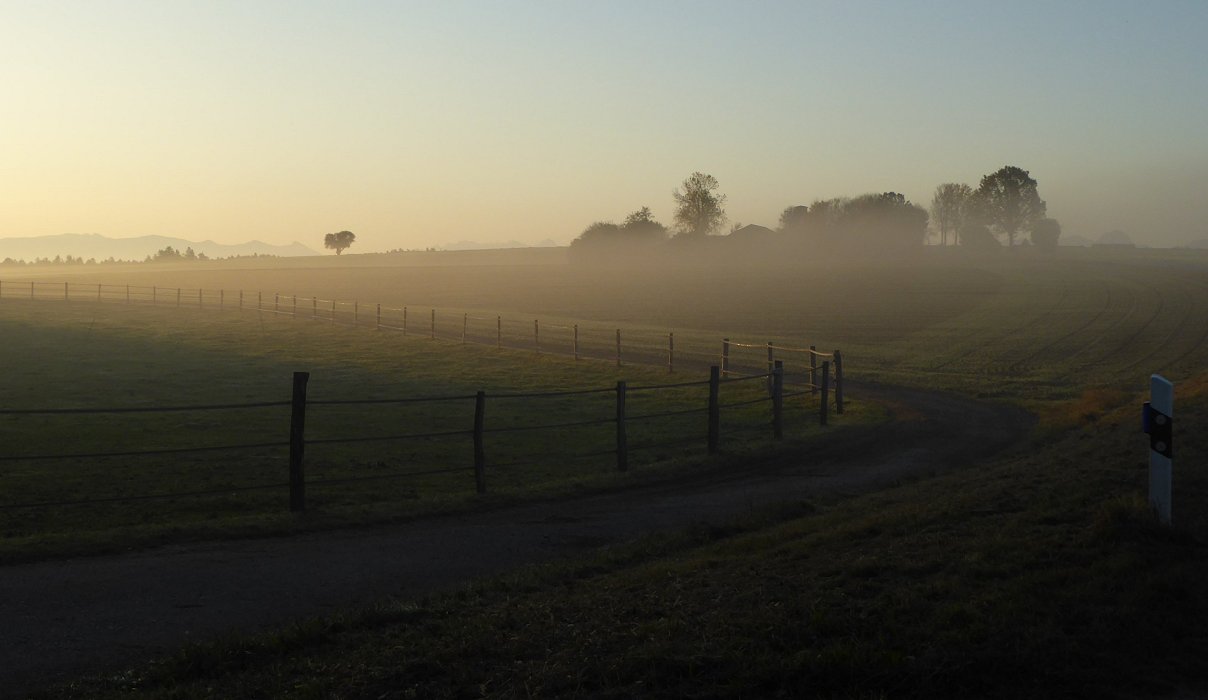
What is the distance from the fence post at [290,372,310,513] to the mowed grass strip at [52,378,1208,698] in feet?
13.9

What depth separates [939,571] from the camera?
6.60 meters

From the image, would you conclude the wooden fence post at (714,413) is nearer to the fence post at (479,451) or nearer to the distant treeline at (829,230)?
the fence post at (479,451)

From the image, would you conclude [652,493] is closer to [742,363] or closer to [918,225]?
[742,363]

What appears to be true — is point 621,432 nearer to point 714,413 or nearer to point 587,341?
point 714,413

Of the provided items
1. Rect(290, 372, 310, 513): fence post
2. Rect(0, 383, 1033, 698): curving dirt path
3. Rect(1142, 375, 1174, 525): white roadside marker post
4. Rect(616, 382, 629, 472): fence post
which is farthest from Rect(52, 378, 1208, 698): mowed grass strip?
Rect(616, 382, 629, 472): fence post

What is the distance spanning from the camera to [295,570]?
8992mm

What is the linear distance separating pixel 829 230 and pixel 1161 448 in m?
128

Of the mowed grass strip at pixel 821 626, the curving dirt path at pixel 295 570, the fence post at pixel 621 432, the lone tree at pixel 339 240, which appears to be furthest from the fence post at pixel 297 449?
the lone tree at pixel 339 240

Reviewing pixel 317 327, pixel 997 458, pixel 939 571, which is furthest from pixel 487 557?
pixel 317 327

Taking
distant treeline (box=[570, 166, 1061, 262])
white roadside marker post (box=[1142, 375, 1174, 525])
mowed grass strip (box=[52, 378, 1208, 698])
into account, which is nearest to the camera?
mowed grass strip (box=[52, 378, 1208, 698])

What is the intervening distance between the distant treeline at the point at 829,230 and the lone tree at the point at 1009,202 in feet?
0.43

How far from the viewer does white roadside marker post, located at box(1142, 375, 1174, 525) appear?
7230mm

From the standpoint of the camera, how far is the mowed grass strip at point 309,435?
39.0ft

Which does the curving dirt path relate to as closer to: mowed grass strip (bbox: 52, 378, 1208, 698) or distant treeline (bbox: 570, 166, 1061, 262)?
mowed grass strip (bbox: 52, 378, 1208, 698)
